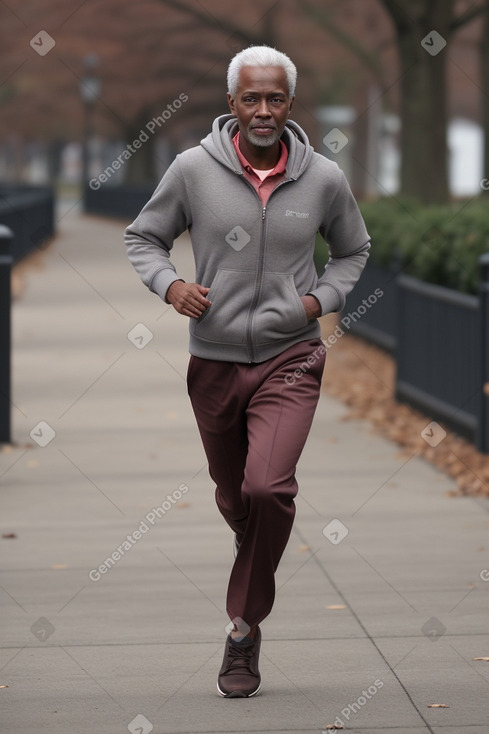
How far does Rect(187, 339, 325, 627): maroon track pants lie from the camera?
4.70 meters

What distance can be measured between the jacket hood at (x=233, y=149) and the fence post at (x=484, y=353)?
4.29 m

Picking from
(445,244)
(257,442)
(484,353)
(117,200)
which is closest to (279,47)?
(117,200)

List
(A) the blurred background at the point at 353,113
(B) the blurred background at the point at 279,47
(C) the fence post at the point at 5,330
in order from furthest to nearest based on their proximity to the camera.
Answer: (B) the blurred background at the point at 279,47
(A) the blurred background at the point at 353,113
(C) the fence post at the point at 5,330

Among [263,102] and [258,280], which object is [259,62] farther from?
[258,280]

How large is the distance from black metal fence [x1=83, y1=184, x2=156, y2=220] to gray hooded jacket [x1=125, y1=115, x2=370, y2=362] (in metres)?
39.4

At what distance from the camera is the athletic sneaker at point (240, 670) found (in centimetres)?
484

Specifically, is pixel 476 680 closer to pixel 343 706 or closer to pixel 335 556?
pixel 343 706

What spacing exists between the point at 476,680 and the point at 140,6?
41.2 meters

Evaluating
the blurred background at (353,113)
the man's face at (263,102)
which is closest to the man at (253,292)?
the man's face at (263,102)

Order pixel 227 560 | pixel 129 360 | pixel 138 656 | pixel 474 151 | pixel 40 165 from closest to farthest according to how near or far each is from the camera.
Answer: pixel 138 656
pixel 227 560
pixel 129 360
pixel 474 151
pixel 40 165

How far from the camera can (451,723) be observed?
179 inches

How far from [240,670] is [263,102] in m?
1.79

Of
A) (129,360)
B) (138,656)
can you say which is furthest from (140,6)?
(138,656)

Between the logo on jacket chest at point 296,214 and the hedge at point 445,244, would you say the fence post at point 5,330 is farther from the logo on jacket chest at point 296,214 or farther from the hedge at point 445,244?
the logo on jacket chest at point 296,214
